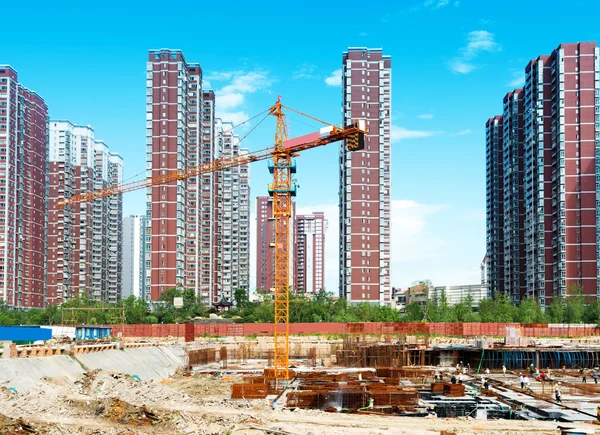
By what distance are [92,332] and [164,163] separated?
37.4 meters

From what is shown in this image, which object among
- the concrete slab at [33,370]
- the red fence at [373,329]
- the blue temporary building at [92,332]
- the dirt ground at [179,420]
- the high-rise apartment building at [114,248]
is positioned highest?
the high-rise apartment building at [114,248]

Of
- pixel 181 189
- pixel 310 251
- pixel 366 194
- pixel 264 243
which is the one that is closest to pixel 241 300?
pixel 181 189

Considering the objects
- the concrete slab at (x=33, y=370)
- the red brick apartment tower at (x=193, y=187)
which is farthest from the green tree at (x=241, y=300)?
the concrete slab at (x=33, y=370)

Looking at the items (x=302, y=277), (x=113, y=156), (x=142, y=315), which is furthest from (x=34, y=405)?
(x=302, y=277)

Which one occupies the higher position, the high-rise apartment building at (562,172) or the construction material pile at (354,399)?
the high-rise apartment building at (562,172)

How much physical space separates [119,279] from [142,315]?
158ft

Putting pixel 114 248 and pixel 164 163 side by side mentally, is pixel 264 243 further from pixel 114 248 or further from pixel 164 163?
pixel 164 163

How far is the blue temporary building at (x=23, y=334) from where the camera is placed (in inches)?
1657

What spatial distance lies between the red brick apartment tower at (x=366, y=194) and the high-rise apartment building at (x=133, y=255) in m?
81.5

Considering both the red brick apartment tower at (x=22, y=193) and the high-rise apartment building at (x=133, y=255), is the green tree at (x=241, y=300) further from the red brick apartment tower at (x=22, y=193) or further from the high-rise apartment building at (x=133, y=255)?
the high-rise apartment building at (x=133, y=255)

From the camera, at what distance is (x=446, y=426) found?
24.1 m

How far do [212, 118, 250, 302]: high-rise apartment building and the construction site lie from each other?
209 ft

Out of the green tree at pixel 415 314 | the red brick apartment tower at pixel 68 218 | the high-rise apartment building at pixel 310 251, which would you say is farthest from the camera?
the high-rise apartment building at pixel 310 251

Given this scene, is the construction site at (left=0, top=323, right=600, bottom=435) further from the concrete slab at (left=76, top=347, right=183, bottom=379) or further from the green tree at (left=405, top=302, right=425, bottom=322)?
the green tree at (left=405, top=302, right=425, bottom=322)
